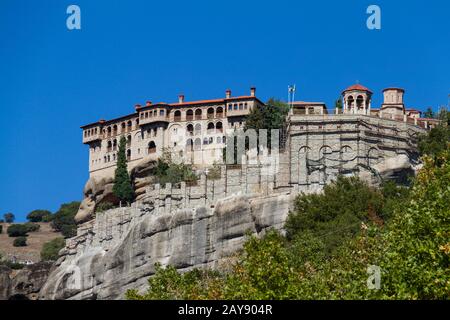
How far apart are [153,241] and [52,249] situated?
5330 centimetres

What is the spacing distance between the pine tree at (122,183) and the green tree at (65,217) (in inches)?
2043

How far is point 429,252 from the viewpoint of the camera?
35656 mm

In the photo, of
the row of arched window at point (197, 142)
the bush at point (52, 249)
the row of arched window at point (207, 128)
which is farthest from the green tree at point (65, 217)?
the row of arched window at point (197, 142)

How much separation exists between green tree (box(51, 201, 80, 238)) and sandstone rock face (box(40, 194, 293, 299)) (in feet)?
201

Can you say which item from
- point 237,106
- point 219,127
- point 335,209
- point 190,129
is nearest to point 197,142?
point 190,129

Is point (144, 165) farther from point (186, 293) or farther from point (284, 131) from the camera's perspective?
point (186, 293)

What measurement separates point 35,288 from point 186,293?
66365 millimetres

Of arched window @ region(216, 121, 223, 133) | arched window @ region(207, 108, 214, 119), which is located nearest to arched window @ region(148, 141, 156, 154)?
arched window @ region(207, 108, 214, 119)

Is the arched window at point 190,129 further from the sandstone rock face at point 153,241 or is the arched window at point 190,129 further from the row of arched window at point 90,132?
the sandstone rock face at point 153,241

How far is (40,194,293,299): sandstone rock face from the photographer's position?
80688 mm

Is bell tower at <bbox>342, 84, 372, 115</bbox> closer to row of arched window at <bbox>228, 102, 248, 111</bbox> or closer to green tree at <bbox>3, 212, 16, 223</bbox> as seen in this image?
row of arched window at <bbox>228, 102, 248, 111</bbox>

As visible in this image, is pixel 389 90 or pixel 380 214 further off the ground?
pixel 389 90

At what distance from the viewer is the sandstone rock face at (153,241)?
3177 inches
